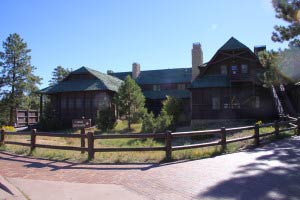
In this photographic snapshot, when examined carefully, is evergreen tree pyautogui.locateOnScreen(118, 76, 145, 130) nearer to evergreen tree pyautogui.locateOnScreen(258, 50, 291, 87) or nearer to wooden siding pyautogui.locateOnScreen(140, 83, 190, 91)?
wooden siding pyautogui.locateOnScreen(140, 83, 190, 91)

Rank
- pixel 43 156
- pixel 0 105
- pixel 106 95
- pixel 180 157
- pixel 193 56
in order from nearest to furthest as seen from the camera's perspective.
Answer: pixel 180 157, pixel 43 156, pixel 106 95, pixel 193 56, pixel 0 105

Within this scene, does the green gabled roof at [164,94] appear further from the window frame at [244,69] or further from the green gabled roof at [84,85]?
the window frame at [244,69]

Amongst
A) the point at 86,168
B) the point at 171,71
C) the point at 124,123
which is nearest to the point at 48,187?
the point at 86,168

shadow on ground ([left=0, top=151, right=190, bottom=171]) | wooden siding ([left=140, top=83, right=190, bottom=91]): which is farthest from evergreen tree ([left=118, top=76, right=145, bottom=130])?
shadow on ground ([left=0, top=151, right=190, bottom=171])

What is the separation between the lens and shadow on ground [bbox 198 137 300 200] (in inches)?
247

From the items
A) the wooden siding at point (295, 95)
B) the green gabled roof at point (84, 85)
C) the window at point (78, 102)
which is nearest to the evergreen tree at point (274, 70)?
the wooden siding at point (295, 95)

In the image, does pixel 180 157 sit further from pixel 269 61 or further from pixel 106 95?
pixel 106 95

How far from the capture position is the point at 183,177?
789 centimetres

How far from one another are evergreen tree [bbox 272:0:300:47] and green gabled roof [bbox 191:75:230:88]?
40.5ft

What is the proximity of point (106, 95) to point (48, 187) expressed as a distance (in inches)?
1058

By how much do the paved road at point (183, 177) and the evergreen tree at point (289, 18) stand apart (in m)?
7.94

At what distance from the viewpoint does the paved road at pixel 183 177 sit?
656 centimetres

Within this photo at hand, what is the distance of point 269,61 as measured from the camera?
20547mm

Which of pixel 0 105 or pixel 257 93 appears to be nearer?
pixel 257 93
